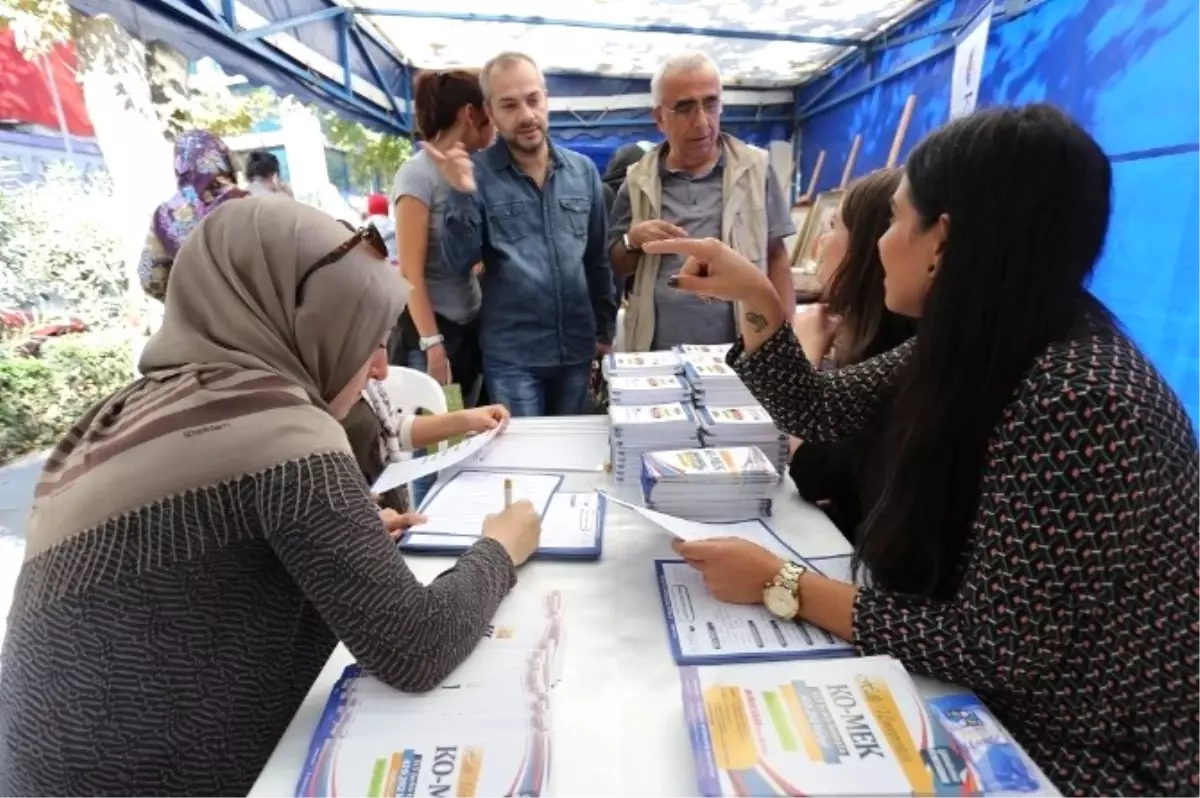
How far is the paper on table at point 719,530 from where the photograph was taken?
0.97 meters

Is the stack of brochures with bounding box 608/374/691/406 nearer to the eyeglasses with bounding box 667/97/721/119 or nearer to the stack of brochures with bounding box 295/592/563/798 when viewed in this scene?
the stack of brochures with bounding box 295/592/563/798

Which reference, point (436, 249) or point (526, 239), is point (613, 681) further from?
point (436, 249)

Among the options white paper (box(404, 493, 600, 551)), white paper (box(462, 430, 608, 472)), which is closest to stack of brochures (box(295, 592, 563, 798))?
white paper (box(404, 493, 600, 551))

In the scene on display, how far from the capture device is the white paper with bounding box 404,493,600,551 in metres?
1.09

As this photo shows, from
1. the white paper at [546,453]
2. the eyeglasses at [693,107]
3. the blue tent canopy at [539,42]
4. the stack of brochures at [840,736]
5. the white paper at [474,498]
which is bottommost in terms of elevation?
the white paper at [546,453]

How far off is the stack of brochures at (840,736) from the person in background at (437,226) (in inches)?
67.2

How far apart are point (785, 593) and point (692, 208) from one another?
153cm

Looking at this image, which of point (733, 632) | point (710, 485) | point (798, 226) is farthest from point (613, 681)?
point (798, 226)

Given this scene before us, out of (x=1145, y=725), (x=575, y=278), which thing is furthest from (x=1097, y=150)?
(x=575, y=278)

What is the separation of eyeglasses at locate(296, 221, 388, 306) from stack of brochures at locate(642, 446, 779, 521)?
545mm

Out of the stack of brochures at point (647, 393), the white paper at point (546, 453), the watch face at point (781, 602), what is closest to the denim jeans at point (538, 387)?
the white paper at point (546, 453)

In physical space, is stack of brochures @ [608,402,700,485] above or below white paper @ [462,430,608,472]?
above

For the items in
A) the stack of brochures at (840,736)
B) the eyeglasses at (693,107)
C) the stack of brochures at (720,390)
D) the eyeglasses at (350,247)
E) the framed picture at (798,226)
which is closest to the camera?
the stack of brochures at (840,736)

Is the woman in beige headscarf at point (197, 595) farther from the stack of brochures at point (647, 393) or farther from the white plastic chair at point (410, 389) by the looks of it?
the white plastic chair at point (410, 389)
